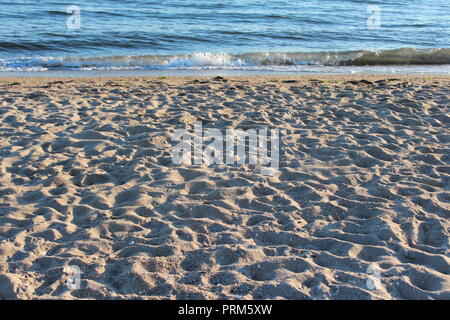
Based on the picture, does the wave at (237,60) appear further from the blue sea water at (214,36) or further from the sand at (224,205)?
the sand at (224,205)

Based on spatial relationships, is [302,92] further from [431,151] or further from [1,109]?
[1,109]

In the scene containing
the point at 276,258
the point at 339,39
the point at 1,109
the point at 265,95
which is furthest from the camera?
the point at 339,39

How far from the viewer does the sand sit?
3.30 m

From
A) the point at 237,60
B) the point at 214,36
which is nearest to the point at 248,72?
the point at 237,60

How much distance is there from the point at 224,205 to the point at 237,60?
362 inches

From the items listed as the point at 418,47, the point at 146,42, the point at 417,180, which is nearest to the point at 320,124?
the point at 417,180

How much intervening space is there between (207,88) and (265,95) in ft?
3.64

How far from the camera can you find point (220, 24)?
57.2 ft

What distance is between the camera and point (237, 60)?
13.0 m

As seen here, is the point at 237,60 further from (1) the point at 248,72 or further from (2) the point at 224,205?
(2) the point at 224,205

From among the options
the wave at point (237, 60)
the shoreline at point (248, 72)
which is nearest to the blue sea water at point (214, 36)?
the wave at point (237, 60)

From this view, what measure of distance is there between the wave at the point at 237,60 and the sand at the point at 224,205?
5.11 metres

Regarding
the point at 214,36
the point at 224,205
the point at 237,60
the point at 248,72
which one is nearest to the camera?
the point at 224,205

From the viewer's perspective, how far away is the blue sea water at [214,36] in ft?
41.8
